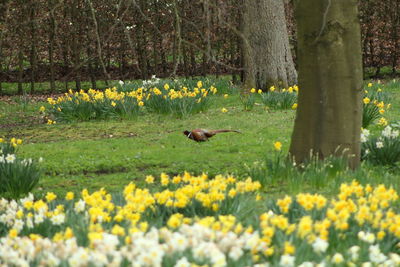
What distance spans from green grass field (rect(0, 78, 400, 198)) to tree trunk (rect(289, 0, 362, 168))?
0.42 meters

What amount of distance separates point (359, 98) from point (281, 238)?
8.86 feet

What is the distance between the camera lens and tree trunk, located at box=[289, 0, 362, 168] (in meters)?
5.37

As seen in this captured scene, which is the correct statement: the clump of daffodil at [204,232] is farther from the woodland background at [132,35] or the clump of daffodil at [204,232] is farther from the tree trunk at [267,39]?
the woodland background at [132,35]

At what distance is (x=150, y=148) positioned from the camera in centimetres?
756

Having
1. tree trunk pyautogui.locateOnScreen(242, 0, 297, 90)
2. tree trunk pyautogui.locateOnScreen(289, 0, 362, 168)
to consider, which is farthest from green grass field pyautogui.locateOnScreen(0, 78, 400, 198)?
tree trunk pyautogui.locateOnScreen(242, 0, 297, 90)

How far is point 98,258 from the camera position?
2656 mm

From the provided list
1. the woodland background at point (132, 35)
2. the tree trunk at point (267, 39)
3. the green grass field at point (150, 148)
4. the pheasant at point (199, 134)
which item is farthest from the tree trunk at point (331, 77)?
the woodland background at point (132, 35)

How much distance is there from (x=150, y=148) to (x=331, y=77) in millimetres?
2910

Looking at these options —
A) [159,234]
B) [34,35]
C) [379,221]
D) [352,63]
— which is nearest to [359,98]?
[352,63]

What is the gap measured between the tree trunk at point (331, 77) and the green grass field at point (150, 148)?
424mm

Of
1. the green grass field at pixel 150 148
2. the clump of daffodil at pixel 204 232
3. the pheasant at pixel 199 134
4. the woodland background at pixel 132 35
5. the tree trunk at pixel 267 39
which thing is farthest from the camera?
the woodland background at pixel 132 35

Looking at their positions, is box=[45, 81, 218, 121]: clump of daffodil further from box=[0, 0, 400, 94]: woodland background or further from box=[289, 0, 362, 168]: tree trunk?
box=[0, 0, 400, 94]: woodland background

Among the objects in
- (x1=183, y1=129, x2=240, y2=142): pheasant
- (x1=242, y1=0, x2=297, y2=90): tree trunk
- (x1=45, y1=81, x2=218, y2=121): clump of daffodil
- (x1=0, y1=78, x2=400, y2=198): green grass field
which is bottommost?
(x1=0, y1=78, x2=400, y2=198): green grass field

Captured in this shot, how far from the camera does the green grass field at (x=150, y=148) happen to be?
6.21 metres
